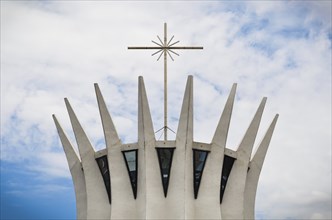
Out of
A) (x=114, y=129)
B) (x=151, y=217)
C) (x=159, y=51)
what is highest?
(x=159, y=51)

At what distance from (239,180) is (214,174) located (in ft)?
7.13

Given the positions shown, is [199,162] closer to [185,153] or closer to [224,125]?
[185,153]

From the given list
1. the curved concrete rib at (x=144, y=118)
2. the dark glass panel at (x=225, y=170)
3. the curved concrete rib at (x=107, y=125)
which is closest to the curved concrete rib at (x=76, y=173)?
the curved concrete rib at (x=107, y=125)

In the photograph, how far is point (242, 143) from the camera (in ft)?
131

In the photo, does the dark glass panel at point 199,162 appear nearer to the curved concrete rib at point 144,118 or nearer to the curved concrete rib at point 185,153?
the curved concrete rib at point 185,153

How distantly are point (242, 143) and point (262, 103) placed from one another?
10.6ft

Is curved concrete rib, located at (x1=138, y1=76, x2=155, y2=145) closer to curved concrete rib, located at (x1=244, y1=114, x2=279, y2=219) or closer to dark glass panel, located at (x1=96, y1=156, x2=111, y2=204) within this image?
dark glass panel, located at (x1=96, y1=156, x2=111, y2=204)

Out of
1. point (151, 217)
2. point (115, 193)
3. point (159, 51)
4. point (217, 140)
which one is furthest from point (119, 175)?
point (159, 51)

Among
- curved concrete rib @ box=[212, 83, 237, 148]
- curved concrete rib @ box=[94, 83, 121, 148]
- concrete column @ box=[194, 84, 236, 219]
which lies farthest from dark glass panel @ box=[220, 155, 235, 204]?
curved concrete rib @ box=[94, 83, 121, 148]

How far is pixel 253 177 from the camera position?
135 ft

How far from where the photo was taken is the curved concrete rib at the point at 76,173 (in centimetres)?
4003

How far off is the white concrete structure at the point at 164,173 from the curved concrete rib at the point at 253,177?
458mm

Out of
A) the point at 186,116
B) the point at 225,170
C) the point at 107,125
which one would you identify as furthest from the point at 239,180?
the point at 107,125

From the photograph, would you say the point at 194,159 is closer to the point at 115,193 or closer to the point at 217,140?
the point at 217,140
